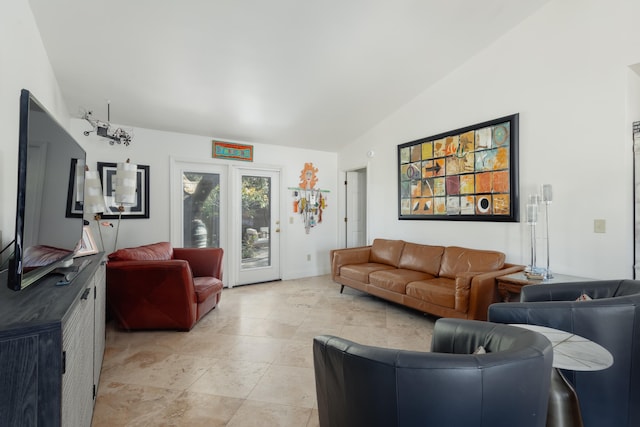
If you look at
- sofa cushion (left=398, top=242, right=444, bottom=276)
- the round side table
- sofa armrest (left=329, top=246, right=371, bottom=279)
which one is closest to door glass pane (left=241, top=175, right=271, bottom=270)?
sofa armrest (left=329, top=246, right=371, bottom=279)

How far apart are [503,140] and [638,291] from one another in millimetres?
1826

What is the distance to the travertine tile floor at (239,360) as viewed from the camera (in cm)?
175

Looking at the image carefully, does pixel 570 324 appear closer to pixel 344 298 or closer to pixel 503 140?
pixel 503 140

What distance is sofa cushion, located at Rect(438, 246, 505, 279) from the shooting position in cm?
297

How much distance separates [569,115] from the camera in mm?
2611

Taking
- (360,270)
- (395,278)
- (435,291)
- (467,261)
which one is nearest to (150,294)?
(360,270)

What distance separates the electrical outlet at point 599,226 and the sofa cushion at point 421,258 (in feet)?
4.60

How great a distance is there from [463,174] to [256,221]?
308 centimetres

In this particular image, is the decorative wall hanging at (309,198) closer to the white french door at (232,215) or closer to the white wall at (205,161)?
the white wall at (205,161)

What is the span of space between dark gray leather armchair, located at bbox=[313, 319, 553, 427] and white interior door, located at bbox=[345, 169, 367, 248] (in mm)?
4594

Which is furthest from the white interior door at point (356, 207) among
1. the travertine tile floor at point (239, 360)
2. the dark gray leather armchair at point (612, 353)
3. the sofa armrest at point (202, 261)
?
the dark gray leather armchair at point (612, 353)

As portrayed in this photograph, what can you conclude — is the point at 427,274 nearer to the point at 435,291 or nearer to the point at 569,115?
the point at 435,291

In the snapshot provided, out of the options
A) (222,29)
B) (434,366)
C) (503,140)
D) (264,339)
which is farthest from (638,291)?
(222,29)

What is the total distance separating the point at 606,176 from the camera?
2.39 metres
